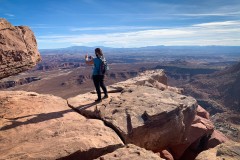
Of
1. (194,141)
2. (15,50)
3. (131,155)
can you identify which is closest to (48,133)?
(131,155)

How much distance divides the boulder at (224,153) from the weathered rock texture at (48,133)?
2.79 metres

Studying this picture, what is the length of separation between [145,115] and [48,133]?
3.86 metres

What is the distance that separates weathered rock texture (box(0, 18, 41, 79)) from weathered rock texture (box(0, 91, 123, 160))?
1703 mm

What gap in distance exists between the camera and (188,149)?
580 inches

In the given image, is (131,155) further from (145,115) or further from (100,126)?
(145,115)

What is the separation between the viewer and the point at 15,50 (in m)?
9.22

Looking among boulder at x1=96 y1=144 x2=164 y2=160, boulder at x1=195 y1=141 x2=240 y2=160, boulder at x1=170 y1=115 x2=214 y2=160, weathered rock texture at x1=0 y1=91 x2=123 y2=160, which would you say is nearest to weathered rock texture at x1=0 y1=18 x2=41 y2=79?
weathered rock texture at x1=0 y1=91 x2=123 y2=160

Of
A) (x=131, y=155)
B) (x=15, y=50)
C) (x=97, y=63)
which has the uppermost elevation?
(x=15, y=50)

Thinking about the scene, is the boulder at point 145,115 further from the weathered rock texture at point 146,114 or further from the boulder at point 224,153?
the boulder at point 224,153

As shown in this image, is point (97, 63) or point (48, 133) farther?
point (97, 63)

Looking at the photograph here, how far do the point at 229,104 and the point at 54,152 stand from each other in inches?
2392

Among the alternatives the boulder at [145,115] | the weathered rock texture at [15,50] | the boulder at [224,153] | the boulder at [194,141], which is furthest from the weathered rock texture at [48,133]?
the boulder at [194,141]

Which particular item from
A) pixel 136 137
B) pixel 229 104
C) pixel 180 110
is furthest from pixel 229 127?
pixel 136 137

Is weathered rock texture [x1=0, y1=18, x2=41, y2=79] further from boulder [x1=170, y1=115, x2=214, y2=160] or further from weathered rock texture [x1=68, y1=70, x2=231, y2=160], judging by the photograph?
boulder [x1=170, y1=115, x2=214, y2=160]
